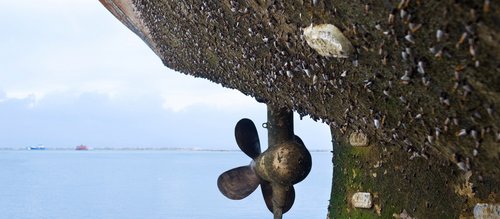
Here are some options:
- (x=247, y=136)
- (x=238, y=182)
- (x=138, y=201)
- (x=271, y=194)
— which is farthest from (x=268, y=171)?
(x=138, y=201)

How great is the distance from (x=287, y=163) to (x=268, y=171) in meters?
0.27

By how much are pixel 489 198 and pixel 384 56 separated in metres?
1.85

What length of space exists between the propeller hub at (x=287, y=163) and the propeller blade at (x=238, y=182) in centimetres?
43

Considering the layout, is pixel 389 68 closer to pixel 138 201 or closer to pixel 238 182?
pixel 238 182

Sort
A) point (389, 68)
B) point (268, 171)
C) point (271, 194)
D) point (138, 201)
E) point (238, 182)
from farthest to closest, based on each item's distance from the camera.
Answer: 1. point (138, 201)
2. point (238, 182)
3. point (271, 194)
4. point (268, 171)
5. point (389, 68)

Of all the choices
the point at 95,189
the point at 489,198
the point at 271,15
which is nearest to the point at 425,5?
the point at 271,15

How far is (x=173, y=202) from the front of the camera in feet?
115

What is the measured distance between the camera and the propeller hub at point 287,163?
21.8 feet

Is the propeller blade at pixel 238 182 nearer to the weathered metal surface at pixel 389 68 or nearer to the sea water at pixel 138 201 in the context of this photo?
the weathered metal surface at pixel 389 68

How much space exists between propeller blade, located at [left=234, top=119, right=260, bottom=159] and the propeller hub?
57 centimetres

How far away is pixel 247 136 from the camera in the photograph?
768cm

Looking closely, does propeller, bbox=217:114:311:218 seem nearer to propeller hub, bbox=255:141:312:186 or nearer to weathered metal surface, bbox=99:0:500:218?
propeller hub, bbox=255:141:312:186

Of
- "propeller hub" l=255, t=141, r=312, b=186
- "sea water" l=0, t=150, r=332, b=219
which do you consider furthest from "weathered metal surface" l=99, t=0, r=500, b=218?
"sea water" l=0, t=150, r=332, b=219

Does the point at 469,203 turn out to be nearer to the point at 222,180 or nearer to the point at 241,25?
the point at 241,25
